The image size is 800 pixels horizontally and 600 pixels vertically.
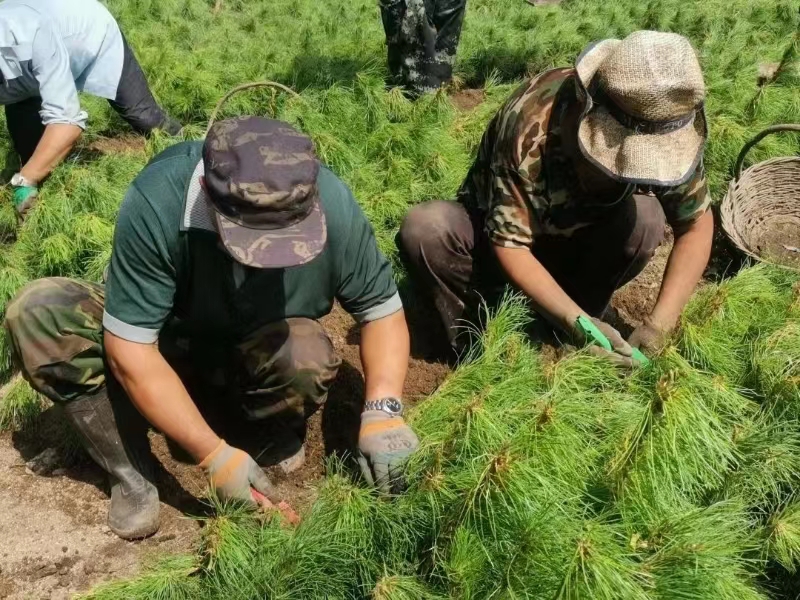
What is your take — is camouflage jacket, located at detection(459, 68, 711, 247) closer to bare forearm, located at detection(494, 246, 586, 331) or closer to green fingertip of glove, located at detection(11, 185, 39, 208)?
bare forearm, located at detection(494, 246, 586, 331)

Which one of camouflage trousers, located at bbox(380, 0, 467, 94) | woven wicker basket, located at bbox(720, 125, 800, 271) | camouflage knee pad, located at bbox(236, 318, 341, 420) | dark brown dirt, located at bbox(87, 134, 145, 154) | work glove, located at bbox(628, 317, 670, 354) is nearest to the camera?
camouflage knee pad, located at bbox(236, 318, 341, 420)

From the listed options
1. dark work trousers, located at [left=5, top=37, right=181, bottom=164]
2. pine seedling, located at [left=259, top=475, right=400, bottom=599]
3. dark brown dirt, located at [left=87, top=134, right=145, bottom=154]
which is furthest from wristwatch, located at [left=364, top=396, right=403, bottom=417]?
dark brown dirt, located at [left=87, top=134, right=145, bottom=154]

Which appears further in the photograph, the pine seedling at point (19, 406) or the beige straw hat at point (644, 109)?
the pine seedling at point (19, 406)

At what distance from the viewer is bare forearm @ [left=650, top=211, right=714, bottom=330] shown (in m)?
2.32

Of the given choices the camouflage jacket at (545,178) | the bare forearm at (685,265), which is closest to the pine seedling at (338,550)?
the camouflage jacket at (545,178)

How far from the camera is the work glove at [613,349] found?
197cm

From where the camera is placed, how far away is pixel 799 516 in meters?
1.55

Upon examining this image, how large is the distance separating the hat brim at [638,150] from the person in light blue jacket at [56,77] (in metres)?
2.07

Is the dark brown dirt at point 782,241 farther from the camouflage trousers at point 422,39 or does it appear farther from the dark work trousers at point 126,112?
the dark work trousers at point 126,112

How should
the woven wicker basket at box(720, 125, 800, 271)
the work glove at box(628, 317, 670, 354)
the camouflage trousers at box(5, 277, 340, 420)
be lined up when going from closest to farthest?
1. the camouflage trousers at box(5, 277, 340, 420)
2. the work glove at box(628, 317, 670, 354)
3. the woven wicker basket at box(720, 125, 800, 271)

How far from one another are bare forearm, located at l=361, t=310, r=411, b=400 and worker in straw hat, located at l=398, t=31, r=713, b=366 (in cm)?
42

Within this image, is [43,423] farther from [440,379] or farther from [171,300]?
[440,379]

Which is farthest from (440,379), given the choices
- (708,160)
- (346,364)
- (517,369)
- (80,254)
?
(708,160)

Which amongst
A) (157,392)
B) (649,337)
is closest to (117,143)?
(157,392)
